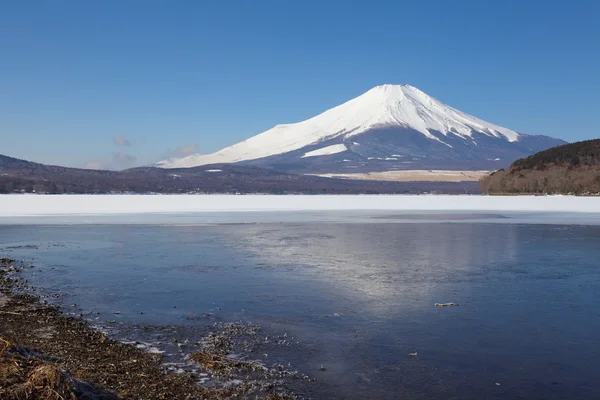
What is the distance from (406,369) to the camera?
17.5ft

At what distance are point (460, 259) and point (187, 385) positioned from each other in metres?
8.65

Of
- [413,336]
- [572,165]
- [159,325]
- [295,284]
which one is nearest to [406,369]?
[413,336]

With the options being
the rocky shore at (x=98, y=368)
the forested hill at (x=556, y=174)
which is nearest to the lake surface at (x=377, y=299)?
the rocky shore at (x=98, y=368)

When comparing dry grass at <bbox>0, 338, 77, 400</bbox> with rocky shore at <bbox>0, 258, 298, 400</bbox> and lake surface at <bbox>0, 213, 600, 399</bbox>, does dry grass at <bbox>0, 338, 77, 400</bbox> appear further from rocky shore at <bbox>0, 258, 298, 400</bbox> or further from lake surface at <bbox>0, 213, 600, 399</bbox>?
lake surface at <bbox>0, 213, 600, 399</bbox>

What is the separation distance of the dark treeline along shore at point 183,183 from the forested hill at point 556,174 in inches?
1295

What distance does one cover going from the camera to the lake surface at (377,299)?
5.23 metres

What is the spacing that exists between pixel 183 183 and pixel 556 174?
7213cm

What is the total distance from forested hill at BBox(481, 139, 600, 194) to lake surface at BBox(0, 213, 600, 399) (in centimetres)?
3880

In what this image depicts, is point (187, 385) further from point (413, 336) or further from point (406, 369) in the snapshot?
point (413, 336)

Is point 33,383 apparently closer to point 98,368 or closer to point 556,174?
point 98,368

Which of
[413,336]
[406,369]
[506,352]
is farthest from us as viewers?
[413,336]

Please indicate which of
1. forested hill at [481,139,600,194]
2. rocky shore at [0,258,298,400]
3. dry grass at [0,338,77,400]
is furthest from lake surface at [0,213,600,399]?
forested hill at [481,139,600,194]

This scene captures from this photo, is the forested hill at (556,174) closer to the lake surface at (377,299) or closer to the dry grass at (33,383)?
the lake surface at (377,299)

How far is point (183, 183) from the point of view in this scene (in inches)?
4286
